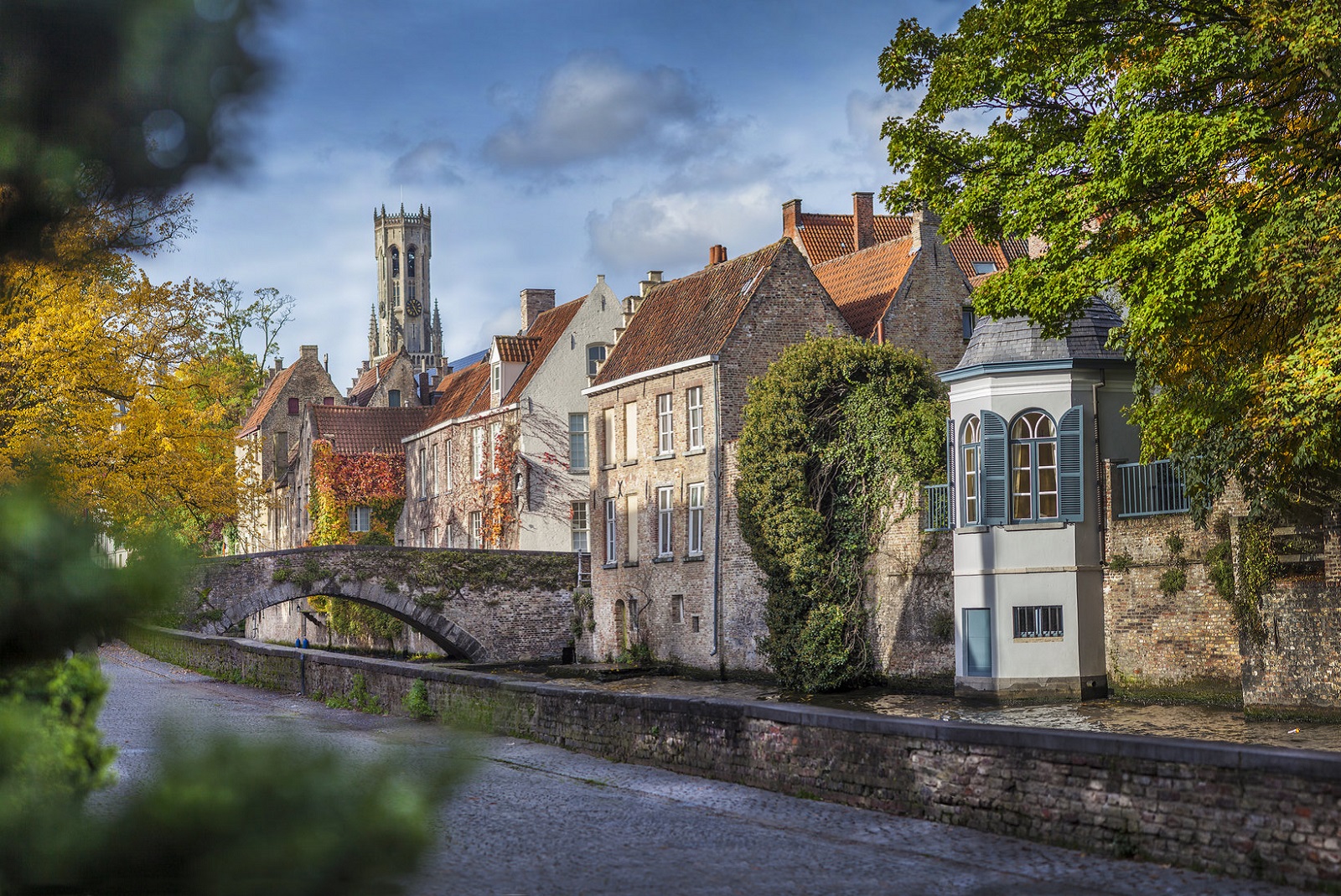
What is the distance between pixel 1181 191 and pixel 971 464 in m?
9.79

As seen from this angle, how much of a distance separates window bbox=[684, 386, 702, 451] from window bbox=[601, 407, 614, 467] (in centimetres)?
481

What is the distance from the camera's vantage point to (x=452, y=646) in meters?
42.1

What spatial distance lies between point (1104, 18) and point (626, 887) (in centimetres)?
1332

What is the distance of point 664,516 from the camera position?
38156 millimetres

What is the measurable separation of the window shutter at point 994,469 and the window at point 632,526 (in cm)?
1448

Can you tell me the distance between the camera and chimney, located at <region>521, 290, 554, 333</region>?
56.1m

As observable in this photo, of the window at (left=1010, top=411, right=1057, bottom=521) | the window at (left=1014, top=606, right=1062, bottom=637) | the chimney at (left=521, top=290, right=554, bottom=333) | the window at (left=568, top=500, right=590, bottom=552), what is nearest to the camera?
the window at (left=1014, top=606, right=1062, bottom=637)

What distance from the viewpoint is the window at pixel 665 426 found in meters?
38.1

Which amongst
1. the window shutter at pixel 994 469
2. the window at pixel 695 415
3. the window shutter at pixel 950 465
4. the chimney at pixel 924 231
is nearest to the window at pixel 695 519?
the window at pixel 695 415

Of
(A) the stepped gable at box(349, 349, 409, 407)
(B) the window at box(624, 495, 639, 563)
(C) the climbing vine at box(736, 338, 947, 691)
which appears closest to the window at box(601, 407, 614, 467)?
(B) the window at box(624, 495, 639, 563)

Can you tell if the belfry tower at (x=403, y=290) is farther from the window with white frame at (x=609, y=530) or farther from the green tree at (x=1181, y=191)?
the green tree at (x=1181, y=191)

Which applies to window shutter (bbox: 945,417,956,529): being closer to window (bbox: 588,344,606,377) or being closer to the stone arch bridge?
the stone arch bridge

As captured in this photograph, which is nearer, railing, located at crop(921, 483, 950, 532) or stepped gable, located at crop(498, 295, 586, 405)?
railing, located at crop(921, 483, 950, 532)

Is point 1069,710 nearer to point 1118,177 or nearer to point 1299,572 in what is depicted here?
point 1299,572
